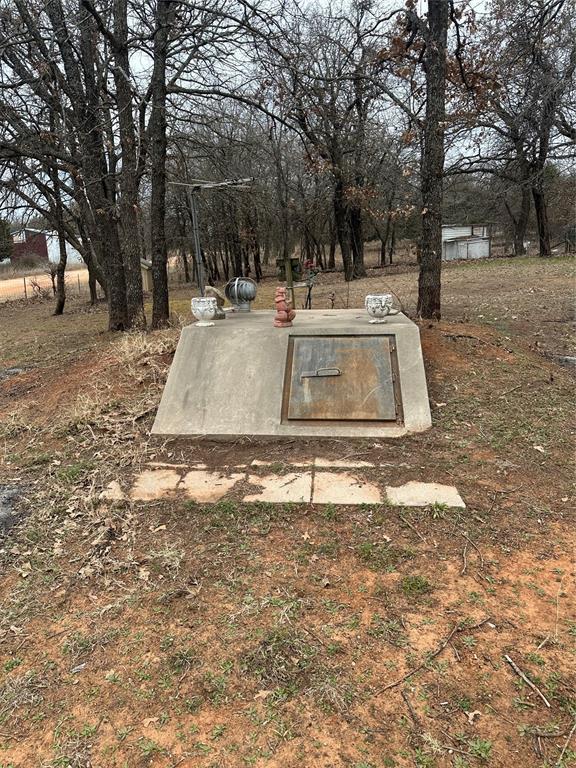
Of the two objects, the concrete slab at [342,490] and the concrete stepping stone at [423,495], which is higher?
the concrete slab at [342,490]

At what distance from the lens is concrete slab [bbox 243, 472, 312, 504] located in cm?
329

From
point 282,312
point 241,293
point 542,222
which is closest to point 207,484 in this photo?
point 282,312

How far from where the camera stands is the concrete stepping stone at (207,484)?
3393 millimetres

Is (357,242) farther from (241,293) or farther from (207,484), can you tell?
(207,484)

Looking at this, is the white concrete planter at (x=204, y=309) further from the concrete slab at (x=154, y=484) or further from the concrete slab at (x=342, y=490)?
the concrete slab at (x=342, y=490)

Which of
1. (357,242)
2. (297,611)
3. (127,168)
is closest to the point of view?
(297,611)

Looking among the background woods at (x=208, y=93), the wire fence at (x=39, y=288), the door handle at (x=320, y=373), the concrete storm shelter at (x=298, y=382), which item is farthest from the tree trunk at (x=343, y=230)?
the door handle at (x=320, y=373)

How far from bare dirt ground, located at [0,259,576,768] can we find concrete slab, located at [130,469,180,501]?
0.40 ft

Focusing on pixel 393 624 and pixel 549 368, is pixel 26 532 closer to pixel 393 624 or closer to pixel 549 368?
pixel 393 624

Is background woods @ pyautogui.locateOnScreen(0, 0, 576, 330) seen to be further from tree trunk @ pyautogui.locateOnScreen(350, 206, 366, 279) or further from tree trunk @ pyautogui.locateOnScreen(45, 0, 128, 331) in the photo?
tree trunk @ pyautogui.locateOnScreen(350, 206, 366, 279)

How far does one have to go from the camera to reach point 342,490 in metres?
3.35

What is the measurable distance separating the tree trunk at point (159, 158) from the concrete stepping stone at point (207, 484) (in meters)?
5.28

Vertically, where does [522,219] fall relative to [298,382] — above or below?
above

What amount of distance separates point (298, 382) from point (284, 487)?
129 centimetres
